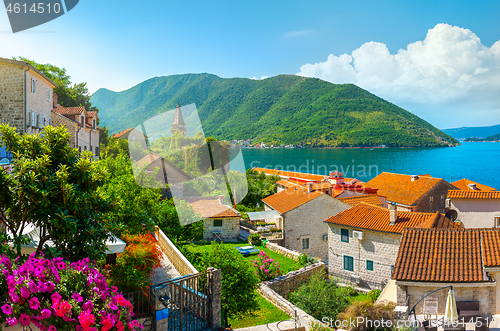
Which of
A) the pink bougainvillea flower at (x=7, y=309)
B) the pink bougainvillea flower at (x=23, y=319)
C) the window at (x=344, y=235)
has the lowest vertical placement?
the window at (x=344, y=235)

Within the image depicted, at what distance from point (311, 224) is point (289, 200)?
3623 millimetres

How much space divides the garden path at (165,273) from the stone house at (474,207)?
88.1 feet

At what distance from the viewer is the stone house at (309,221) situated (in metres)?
28.1

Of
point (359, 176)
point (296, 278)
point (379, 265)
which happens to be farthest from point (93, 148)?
point (359, 176)

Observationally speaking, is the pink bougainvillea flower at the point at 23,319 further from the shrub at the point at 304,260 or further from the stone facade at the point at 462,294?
the shrub at the point at 304,260

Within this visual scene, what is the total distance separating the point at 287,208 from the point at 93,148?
869 inches

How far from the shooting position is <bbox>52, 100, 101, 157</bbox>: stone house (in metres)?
27.9

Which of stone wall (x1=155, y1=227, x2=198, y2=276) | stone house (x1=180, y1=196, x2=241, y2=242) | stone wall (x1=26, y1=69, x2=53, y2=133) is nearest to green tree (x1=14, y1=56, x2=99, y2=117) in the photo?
stone wall (x1=26, y1=69, x2=53, y2=133)

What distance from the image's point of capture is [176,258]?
13992mm

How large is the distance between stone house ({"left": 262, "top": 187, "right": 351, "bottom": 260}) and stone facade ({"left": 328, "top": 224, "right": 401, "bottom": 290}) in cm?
335

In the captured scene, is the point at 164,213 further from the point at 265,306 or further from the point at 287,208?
the point at 287,208

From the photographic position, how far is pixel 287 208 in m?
28.9

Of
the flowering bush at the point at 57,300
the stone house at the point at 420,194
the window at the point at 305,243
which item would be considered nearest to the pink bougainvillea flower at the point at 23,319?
the flowering bush at the point at 57,300

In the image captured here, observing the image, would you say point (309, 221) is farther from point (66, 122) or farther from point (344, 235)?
point (66, 122)
